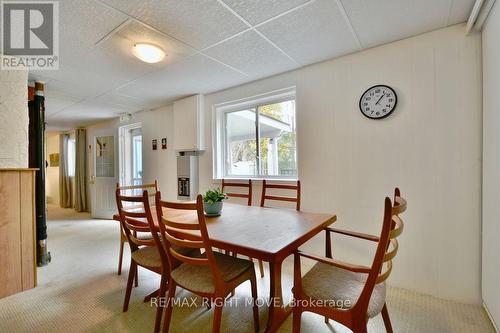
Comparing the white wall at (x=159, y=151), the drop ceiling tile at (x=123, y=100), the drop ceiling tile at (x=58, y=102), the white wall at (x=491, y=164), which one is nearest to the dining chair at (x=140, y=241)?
the white wall at (x=491, y=164)

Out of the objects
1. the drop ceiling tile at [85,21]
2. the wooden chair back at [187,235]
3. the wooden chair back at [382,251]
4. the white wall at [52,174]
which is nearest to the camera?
the wooden chair back at [382,251]

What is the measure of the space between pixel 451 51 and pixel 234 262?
2.35m

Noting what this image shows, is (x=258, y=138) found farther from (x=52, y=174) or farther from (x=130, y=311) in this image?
(x=52, y=174)

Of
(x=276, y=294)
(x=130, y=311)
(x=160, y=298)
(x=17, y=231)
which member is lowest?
(x=130, y=311)

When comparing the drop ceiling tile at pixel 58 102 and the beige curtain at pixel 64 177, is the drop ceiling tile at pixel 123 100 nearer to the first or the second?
the drop ceiling tile at pixel 58 102

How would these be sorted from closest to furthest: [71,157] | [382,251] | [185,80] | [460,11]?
[382,251] → [460,11] → [185,80] → [71,157]

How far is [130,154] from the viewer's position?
194 inches

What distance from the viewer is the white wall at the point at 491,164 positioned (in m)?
1.45

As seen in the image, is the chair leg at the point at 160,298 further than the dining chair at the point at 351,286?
Yes

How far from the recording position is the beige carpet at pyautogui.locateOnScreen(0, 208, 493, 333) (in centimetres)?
159

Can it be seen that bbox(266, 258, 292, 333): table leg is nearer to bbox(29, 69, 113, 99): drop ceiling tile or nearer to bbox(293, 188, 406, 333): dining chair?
bbox(293, 188, 406, 333): dining chair

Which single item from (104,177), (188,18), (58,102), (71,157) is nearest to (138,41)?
(188,18)

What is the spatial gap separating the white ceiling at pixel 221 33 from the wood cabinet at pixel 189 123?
1.72 feet

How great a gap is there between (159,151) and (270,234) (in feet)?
11.3
